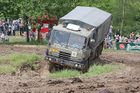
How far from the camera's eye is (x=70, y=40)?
26.0 meters

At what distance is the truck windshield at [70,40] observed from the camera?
2595 centimetres

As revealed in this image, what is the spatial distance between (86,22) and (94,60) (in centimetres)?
356

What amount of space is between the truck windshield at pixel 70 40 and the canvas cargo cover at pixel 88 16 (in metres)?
1.67

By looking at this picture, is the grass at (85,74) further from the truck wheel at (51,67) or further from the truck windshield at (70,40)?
the truck wheel at (51,67)

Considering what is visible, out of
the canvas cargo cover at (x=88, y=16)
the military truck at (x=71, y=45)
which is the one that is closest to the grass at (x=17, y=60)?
the military truck at (x=71, y=45)

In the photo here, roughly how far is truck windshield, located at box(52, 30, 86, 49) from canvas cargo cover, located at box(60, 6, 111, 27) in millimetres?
1673

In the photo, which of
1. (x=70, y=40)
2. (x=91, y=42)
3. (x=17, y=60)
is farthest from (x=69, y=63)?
(x=17, y=60)

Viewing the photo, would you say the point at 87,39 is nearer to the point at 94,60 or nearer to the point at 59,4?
the point at 94,60

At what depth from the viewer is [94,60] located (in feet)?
99.7

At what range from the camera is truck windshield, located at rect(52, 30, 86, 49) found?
2595cm

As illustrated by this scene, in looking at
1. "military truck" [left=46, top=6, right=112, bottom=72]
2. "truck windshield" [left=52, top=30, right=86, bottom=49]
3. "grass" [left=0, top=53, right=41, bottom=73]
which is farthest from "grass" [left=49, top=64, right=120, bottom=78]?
"grass" [left=0, top=53, right=41, bottom=73]

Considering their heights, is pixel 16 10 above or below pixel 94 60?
above

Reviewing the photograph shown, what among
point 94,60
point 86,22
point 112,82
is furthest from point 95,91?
point 94,60

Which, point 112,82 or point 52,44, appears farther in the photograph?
point 52,44
